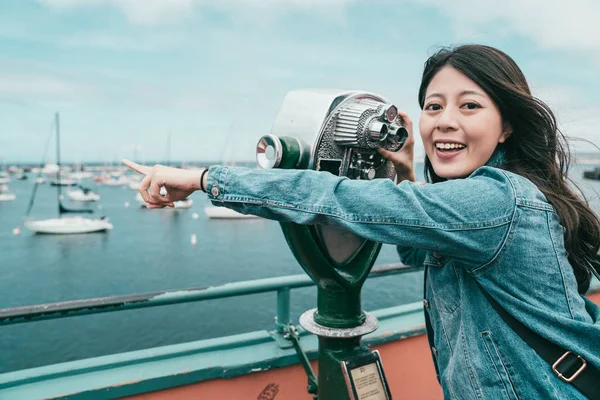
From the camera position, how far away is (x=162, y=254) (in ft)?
90.8

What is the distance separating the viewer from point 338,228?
1369mm

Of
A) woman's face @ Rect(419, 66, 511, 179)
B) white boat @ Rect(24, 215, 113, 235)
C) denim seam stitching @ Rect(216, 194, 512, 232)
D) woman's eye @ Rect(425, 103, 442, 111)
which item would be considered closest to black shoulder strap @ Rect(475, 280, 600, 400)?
denim seam stitching @ Rect(216, 194, 512, 232)

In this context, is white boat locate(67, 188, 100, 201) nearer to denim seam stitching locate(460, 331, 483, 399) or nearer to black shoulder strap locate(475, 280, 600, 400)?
denim seam stitching locate(460, 331, 483, 399)

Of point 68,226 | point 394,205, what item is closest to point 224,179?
point 394,205

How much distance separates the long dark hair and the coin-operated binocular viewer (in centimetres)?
23

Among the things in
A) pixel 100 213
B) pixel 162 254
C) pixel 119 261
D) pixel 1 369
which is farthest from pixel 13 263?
pixel 100 213

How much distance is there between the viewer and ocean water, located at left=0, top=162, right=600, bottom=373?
15.3 m

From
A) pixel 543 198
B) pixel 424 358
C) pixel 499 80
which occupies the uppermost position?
pixel 499 80

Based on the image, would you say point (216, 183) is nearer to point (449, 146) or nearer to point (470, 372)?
point (449, 146)

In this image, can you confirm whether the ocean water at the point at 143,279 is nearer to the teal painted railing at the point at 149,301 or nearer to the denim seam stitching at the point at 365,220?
the denim seam stitching at the point at 365,220

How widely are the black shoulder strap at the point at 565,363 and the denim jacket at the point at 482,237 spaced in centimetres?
1

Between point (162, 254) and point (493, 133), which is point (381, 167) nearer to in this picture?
point (493, 133)

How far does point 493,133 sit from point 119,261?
1064 inches

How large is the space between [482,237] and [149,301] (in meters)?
1.13
